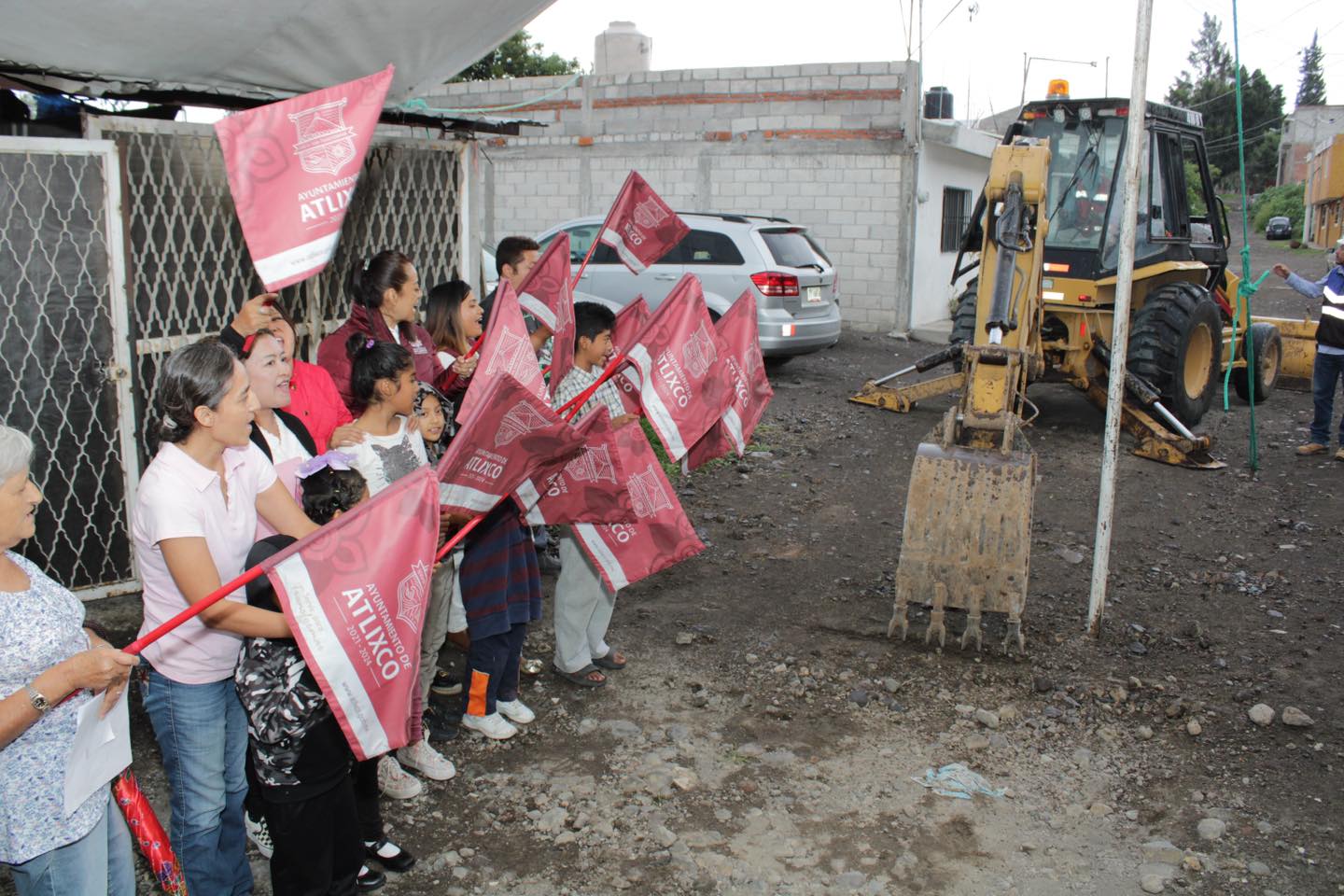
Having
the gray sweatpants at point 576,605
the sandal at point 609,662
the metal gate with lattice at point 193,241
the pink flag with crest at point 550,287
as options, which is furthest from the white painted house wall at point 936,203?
the gray sweatpants at point 576,605

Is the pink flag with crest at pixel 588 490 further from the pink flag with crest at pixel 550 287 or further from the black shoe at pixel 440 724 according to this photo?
the black shoe at pixel 440 724

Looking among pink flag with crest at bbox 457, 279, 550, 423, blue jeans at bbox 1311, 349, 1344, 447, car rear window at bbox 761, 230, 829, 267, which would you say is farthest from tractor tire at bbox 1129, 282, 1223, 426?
pink flag with crest at bbox 457, 279, 550, 423

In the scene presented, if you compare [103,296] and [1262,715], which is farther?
[103,296]

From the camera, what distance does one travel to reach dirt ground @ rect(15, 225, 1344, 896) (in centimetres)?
347

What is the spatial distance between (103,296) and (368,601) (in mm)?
2910

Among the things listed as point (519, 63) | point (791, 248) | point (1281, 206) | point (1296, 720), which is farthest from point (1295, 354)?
point (1281, 206)

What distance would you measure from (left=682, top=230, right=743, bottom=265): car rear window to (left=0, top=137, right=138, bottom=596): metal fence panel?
7.38m

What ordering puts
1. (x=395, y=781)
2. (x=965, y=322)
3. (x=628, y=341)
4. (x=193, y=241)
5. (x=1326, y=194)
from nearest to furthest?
(x=395, y=781) → (x=628, y=341) → (x=193, y=241) → (x=965, y=322) → (x=1326, y=194)

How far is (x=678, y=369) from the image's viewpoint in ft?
14.6

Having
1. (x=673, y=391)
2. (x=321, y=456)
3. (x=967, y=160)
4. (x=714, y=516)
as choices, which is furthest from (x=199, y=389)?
(x=967, y=160)

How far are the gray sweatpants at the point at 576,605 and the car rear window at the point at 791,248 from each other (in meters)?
7.32

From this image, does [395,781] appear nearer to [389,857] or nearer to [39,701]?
[389,857]

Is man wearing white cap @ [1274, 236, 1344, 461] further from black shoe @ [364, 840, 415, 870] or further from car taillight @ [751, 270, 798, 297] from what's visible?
black shoe @ [364, 840, 415, 870]

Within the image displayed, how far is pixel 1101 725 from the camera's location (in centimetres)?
441
